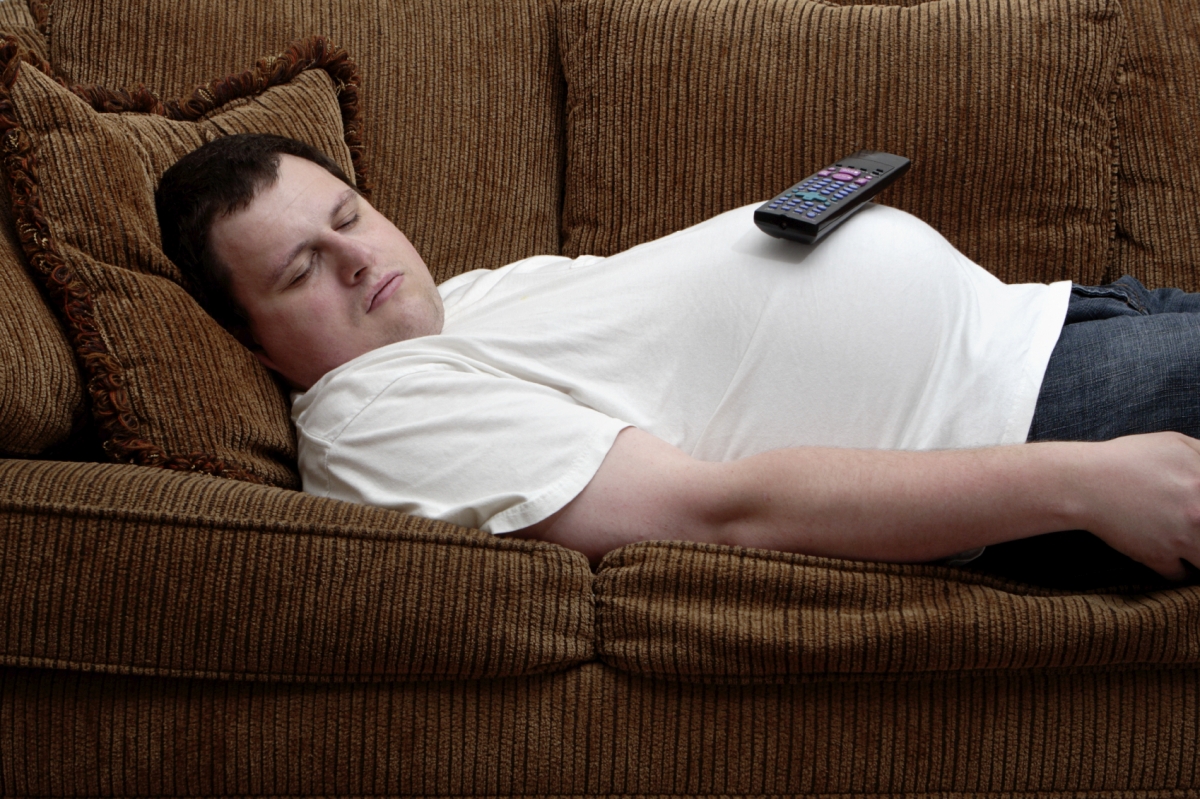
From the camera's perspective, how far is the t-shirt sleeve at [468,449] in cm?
87

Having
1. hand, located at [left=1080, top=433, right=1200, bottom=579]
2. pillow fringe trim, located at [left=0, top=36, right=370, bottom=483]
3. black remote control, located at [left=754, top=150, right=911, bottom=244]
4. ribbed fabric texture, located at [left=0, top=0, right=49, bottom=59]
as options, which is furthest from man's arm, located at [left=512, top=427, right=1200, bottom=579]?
ribbed fabric texture, located at [left=0, top=0, right=49, bottom=59]

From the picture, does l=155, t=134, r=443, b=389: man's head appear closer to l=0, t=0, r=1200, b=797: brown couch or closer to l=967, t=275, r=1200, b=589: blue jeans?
l=0, t=0, r=1200, b=797: brown couch

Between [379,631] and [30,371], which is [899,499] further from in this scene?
[30,371]

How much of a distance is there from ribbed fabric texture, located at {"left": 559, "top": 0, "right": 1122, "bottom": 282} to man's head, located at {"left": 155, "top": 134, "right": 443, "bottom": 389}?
1.36 feet

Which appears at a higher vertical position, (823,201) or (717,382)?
(823,201)

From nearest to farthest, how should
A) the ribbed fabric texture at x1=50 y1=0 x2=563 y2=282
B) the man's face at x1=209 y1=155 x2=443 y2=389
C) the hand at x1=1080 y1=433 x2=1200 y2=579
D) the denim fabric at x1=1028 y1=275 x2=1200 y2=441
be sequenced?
the hand at x1=1080 y1=433 x2=1200 y2=579 < the denim fabric at x1=1028 y1=275 x2=1200 y2=441 < the man's face at x1=209 y1=155 x2=443 y2=389 < the ribbed fabric texture at x1=50 y1=0 x2=563 y2=282

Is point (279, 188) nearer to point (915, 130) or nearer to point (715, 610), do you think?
point (715, 610)

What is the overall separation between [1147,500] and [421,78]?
1118 mm

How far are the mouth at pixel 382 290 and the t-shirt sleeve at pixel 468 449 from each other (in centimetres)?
17

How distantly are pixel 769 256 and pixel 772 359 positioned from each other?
119mm

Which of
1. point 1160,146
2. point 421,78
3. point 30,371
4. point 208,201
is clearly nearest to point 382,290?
point 208,201

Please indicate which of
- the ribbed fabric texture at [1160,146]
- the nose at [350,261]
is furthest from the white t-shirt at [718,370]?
the ribbed fabric texture at [1160,146]

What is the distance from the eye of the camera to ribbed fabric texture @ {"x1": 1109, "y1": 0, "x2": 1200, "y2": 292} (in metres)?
1.34

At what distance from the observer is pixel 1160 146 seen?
1.35 metres
